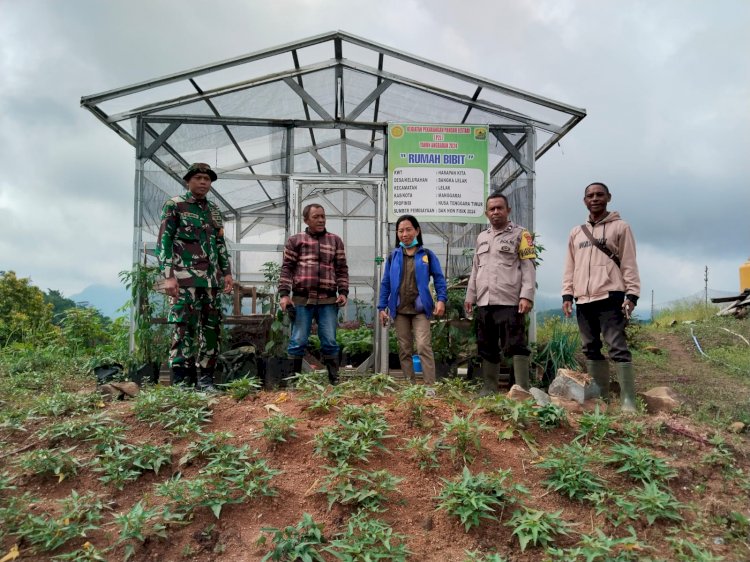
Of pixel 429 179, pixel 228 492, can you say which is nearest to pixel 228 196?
pixel 429 179

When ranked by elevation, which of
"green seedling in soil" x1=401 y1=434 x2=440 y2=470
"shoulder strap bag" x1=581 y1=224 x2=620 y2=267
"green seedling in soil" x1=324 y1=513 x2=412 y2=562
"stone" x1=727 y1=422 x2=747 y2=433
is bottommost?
"green seedling in soil" x1=324 y1=513 x2=412 y2=562

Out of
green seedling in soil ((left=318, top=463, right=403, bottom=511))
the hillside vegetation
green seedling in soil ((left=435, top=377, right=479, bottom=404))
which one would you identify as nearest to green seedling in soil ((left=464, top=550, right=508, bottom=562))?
the hillside vegetation

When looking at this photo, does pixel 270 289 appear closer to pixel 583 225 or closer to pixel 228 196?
pixel 228 196

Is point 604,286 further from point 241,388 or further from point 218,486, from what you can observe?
point 218,486

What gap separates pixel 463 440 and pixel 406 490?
1.34 ft

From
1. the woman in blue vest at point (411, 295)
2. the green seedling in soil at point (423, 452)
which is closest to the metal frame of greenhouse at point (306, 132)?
the woman in blue vest at point (411, 295)

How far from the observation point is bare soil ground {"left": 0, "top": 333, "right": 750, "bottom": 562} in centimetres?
208

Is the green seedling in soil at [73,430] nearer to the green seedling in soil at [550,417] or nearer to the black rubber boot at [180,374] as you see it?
the black rubber boot at [180,374]

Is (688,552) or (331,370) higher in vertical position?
(331,370)

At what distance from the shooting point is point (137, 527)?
2070mm

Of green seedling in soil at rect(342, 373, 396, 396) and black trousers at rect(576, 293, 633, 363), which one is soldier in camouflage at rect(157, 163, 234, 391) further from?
black trousers at rect(576, 293, 633, 363)

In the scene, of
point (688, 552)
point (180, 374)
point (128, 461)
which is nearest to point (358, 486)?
point (128, 461)

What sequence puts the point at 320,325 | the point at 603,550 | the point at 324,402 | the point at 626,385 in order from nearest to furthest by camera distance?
the point at 603,550
the point at 324,402
the point at 626,385
the point at 320,325

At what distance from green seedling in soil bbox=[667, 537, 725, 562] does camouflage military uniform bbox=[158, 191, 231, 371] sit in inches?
130
